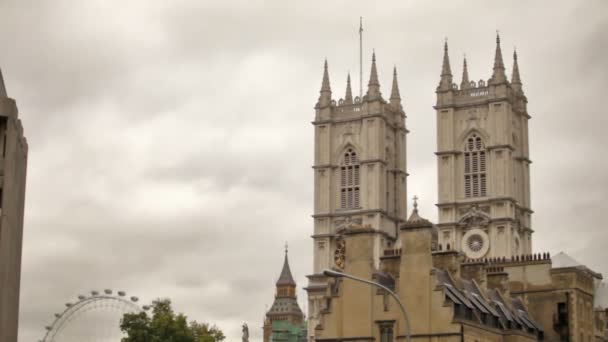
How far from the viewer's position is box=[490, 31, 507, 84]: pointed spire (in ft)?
489

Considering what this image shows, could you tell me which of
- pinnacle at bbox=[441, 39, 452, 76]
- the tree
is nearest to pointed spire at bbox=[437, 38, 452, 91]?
pinnacle at bbox=[441, 39, 452, 76]

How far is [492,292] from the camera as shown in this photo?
81.1m

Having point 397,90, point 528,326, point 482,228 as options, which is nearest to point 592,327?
point 528,326

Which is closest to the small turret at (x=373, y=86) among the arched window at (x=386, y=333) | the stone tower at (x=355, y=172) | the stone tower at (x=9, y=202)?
the stone tower at (x=355, y=172)

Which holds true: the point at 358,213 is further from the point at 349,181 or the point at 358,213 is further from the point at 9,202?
the point at 9,202

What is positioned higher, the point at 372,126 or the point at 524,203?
the point at 372,126

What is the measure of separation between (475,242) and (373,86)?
82.6 ft

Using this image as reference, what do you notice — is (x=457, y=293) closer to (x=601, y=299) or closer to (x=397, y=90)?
(x=601, y=299)

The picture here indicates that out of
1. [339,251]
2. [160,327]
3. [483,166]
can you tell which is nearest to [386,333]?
[160,327]

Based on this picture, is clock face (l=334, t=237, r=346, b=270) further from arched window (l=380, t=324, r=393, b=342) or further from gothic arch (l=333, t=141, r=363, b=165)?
arched window (l=380, t=324, r=393, b=342)

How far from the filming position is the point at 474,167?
147625 mm

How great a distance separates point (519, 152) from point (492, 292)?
72.4 meters

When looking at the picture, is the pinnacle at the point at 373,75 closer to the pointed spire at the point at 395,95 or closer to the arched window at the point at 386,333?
the pointed spire at the point at 395,95

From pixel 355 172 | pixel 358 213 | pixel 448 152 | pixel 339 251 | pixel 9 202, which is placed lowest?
pixel 9 202
